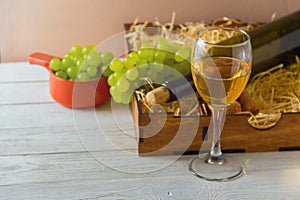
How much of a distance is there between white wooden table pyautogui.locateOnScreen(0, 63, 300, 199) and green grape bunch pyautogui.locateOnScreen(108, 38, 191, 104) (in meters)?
0.07

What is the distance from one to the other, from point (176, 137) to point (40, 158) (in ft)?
0.87

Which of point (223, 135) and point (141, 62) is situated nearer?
point (223, 135)

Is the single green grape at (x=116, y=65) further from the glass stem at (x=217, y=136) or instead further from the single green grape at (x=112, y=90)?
the glass stem at (x=217, y=136)

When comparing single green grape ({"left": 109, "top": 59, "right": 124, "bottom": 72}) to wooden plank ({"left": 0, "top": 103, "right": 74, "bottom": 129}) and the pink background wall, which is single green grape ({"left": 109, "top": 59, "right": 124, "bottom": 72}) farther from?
the pink background wall

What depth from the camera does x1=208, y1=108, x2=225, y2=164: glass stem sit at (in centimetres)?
94

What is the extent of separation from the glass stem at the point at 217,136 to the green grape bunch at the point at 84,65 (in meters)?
0.31

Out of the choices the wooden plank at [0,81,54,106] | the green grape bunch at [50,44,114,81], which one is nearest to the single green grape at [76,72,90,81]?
the green grape bunch at [50,44,114,81]

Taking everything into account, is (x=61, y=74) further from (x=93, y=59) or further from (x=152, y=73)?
(x=152, y=73)

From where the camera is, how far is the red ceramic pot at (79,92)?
1110 mm

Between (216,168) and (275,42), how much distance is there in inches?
15.9

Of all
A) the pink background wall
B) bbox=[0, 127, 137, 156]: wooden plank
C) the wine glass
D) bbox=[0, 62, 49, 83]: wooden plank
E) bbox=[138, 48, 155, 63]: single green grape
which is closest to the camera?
the wine glass

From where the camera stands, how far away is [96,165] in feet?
3.14

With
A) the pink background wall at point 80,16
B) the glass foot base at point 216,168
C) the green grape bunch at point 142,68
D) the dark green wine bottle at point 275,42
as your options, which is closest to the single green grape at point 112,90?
the green grape bunch at point 142,68

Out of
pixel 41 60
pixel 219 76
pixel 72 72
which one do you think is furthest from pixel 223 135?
pixel 41 60
